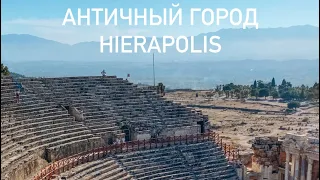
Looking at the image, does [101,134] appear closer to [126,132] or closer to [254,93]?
[126,132]

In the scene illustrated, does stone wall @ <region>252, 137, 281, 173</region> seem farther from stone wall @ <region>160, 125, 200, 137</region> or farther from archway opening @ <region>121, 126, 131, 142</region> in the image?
archway opening @ <region>121, 126, 131, 142</region>

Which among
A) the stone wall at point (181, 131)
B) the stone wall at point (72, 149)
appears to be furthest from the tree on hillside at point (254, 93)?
the stone wall at point (72, 149)

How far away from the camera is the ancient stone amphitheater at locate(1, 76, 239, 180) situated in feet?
77.2

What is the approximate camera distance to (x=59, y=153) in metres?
24.9

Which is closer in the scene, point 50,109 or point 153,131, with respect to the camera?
point 50,109

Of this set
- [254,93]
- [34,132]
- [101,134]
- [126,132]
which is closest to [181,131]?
[126,132]

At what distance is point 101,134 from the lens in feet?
93.6

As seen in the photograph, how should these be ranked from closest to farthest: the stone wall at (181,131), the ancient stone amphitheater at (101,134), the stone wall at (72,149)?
1. the ancient stone amphitheater at (101,134)
2. the stone wall at (72,149)
3. the stone wall at (181,131)

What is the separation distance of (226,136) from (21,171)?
128 feet

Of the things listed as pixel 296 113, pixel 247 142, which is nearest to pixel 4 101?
pixel 247 142

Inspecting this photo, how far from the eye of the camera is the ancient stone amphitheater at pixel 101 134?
2352 centimetres

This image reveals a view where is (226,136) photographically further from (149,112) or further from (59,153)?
(59,153)

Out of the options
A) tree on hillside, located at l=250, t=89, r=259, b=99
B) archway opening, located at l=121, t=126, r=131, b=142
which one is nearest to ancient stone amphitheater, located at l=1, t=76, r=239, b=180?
archway opening, located at l=121, t=126, r=131, b=142

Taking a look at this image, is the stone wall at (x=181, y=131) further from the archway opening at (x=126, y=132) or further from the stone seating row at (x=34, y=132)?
the stone seating row at (x=34, y=132)
